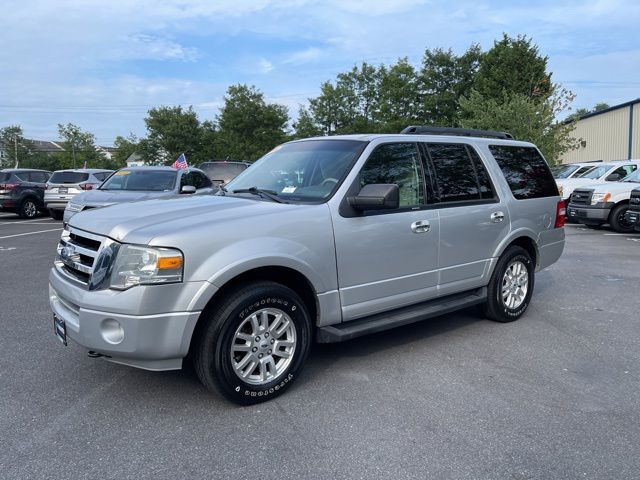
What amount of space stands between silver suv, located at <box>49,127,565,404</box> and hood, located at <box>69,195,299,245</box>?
0.05ft

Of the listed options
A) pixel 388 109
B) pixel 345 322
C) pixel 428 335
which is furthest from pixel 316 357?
pixel 388 109

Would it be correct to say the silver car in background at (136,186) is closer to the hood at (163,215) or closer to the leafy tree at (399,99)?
the hood at (163,215)

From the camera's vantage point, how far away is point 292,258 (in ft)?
12.3

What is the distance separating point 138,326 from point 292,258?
1.10 meters

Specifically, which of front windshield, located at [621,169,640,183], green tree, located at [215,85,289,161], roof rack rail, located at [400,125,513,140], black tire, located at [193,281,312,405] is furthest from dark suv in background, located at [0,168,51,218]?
green tree, located at [215,85,289,161]

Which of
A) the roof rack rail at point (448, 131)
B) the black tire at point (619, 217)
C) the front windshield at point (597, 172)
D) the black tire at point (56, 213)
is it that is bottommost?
the black tire at point (619, 217)

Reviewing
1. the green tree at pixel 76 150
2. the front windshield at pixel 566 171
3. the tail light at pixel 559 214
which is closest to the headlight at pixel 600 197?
the front windshield at pixel 566 171

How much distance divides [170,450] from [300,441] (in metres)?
0.75

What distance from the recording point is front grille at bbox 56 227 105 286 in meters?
3.61

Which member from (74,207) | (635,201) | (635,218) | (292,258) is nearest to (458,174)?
(292,258)

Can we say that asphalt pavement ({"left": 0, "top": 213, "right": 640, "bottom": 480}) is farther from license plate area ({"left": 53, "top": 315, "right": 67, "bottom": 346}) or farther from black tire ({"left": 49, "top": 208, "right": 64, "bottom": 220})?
black tire ({"left": 49, "top": 208, "right": 64, "bottom": 220})

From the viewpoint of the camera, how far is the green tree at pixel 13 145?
86981mm

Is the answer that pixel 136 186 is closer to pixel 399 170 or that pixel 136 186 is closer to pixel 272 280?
pixel 399 170

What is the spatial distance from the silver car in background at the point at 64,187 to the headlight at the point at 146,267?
46.1 feet
